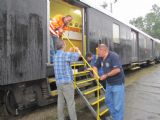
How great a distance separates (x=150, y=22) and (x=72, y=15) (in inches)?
2599

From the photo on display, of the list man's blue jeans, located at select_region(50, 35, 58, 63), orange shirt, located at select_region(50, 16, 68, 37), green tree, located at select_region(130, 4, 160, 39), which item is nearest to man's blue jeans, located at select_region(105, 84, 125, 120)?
man's blue jeans, located at select_region(50, 35, 58, 63)

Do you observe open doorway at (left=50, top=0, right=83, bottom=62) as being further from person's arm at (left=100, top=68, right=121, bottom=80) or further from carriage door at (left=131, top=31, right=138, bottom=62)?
carriage door at (left=131, top=31, right=138, bottom=62)

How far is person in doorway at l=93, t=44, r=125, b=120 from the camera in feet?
18.1

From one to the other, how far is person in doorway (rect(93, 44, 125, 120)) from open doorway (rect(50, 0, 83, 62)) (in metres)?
3.14

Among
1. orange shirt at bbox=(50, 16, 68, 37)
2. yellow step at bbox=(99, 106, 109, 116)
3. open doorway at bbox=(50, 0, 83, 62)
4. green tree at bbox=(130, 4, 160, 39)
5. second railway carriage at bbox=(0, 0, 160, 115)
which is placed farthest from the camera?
green tree at bbox=(130, 4, 160, 39)

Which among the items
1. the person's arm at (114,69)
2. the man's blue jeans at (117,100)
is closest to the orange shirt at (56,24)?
the person's arm at (114,69)

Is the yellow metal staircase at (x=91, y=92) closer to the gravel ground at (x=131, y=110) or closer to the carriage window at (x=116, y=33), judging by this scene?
the gravel ground at (x=131, y=110)

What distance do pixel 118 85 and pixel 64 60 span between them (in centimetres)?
117

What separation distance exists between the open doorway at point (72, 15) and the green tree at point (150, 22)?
59.1m

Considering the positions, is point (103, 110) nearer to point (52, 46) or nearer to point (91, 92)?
point (91, 92)

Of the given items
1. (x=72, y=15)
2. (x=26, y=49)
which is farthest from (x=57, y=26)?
(x=26, y=49)

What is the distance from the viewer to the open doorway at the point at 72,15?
27.9 ft

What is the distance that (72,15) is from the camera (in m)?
9.01

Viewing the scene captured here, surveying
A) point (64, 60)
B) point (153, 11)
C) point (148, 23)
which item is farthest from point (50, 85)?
point (153, 11)
